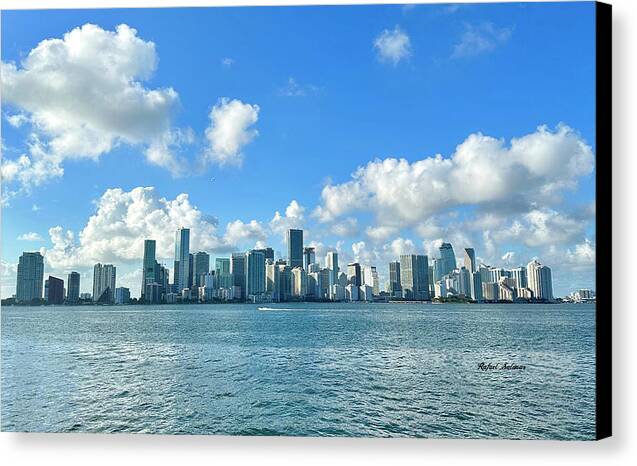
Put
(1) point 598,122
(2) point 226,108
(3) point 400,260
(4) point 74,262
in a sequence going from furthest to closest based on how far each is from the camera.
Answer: (3) point 400,260
(4) point 74,262
(2) point 226,108
(1) point 598,122

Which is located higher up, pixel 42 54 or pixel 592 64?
pixel 42 54

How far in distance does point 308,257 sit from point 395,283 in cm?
345

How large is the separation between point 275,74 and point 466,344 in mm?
7383

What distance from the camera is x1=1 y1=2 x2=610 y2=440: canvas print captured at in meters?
5.74

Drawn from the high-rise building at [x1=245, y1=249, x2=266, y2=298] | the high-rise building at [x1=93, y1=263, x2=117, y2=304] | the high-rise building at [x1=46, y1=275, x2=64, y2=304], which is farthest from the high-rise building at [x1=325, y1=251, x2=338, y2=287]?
the high-rise building at [x1=46, y1=275, x2=64, y2=304]

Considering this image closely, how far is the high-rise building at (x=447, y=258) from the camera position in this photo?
43.8 ft

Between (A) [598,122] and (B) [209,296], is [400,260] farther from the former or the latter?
(A) [598,122]

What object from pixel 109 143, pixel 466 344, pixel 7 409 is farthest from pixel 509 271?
pixel 7 409

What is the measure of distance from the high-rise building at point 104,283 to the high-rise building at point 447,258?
8.04 m

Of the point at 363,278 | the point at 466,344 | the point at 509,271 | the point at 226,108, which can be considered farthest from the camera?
the point at 363,278

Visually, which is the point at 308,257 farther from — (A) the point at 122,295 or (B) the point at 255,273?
(A) the point at 122,295

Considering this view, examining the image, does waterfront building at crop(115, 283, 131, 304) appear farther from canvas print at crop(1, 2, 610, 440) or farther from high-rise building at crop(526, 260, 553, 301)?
high-rise building at crop(526, 260, 553, 301)

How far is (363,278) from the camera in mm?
15961

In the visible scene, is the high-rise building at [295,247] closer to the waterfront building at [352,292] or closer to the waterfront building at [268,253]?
the waterfront building at [268,253]
